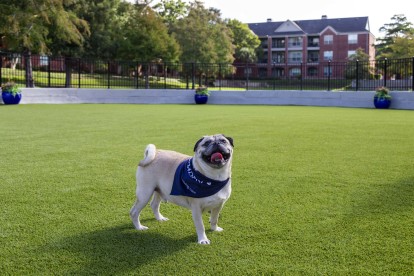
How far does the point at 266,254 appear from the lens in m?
3.09

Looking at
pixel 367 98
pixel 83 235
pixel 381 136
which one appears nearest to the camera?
pixel 83 235

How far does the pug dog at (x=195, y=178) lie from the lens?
3178 millimetres

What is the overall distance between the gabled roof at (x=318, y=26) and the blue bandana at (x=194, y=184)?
78.7 meters

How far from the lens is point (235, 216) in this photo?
4.00 meters

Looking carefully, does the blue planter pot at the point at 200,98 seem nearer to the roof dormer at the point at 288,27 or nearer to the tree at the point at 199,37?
the tree at the point at 199,37

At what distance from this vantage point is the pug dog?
125 inches

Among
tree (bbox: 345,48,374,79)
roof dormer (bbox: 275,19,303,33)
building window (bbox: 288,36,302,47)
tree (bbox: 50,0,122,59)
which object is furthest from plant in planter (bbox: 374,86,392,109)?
roof dormer (bbox: 275,19,303,33)

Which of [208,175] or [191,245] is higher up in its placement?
[208,175]

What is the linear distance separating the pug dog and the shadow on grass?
18 cm

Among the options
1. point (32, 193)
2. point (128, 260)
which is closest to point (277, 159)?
point (32, 193)

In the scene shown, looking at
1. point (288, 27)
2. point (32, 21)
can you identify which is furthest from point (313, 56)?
point (32, 21)

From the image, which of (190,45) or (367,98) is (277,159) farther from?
(190,45)

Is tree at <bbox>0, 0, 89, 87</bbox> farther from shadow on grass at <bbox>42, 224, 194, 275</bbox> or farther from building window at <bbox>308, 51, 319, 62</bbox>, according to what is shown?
building window at <bbox>308, 51, 319, 62</bbox>

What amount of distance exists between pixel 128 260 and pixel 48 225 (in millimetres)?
1070
